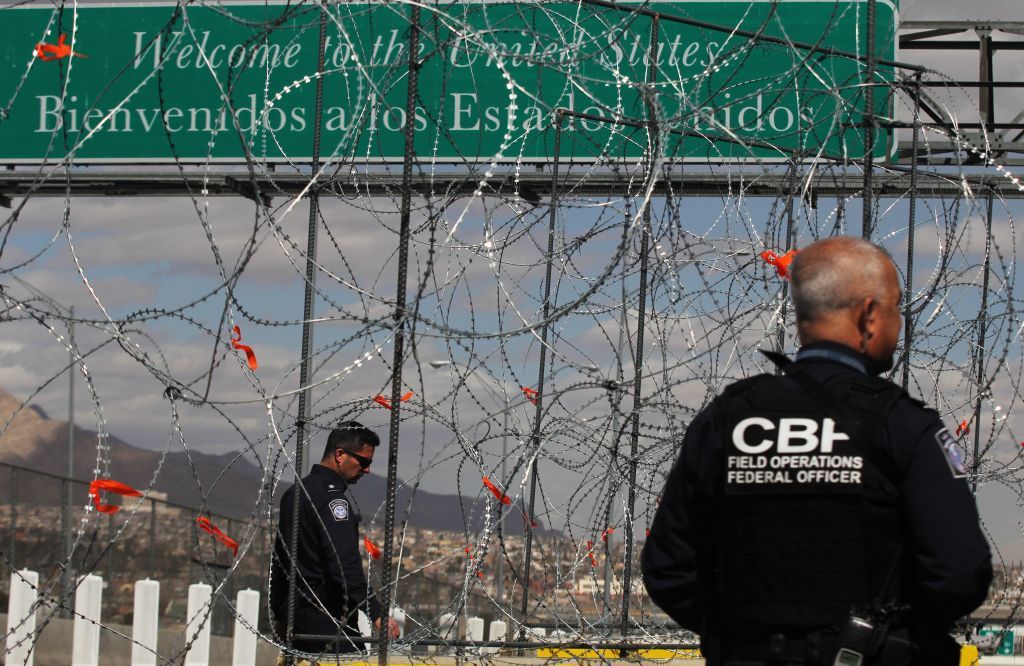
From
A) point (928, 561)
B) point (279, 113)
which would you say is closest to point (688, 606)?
point (928, 561)

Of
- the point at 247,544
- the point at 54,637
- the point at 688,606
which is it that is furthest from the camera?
the point at 54,637

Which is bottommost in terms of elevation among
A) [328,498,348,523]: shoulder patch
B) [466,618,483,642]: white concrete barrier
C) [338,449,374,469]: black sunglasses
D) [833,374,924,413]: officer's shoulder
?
[466,618,483,642]: white concrete barrier

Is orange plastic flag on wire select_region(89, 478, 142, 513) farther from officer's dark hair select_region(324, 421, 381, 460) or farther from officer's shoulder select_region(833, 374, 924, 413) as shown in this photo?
officer's shoulder select_region(833, 374, 924, 413)

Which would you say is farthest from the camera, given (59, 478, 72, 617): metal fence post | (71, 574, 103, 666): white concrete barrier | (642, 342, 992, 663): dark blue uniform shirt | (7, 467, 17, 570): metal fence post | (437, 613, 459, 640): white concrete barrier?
(59, 478, 72, 617): metal fence post

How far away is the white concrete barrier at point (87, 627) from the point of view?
33.1 ft

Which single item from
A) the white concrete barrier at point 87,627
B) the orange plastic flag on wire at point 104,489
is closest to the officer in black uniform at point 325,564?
the orange plastic flag on wire at point 104,489

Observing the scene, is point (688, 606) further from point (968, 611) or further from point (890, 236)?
point (890, 236)

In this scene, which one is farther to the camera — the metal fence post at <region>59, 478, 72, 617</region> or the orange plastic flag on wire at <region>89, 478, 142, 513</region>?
the metal fence post at <region>59, 478, 72, 617</region>

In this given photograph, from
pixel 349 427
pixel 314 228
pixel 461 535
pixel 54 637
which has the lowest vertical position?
pixel 54 637

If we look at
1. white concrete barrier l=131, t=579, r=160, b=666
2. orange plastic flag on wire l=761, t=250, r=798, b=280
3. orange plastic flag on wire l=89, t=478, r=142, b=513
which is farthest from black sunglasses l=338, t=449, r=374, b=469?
white concrete barrier l=131, t=579, r=160, b=666

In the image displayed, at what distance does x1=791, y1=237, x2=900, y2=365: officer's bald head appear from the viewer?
3.23 metres

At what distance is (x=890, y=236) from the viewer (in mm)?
7699

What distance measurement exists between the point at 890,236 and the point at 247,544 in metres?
3.53

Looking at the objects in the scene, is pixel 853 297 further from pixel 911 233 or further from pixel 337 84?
pixel 337 84
